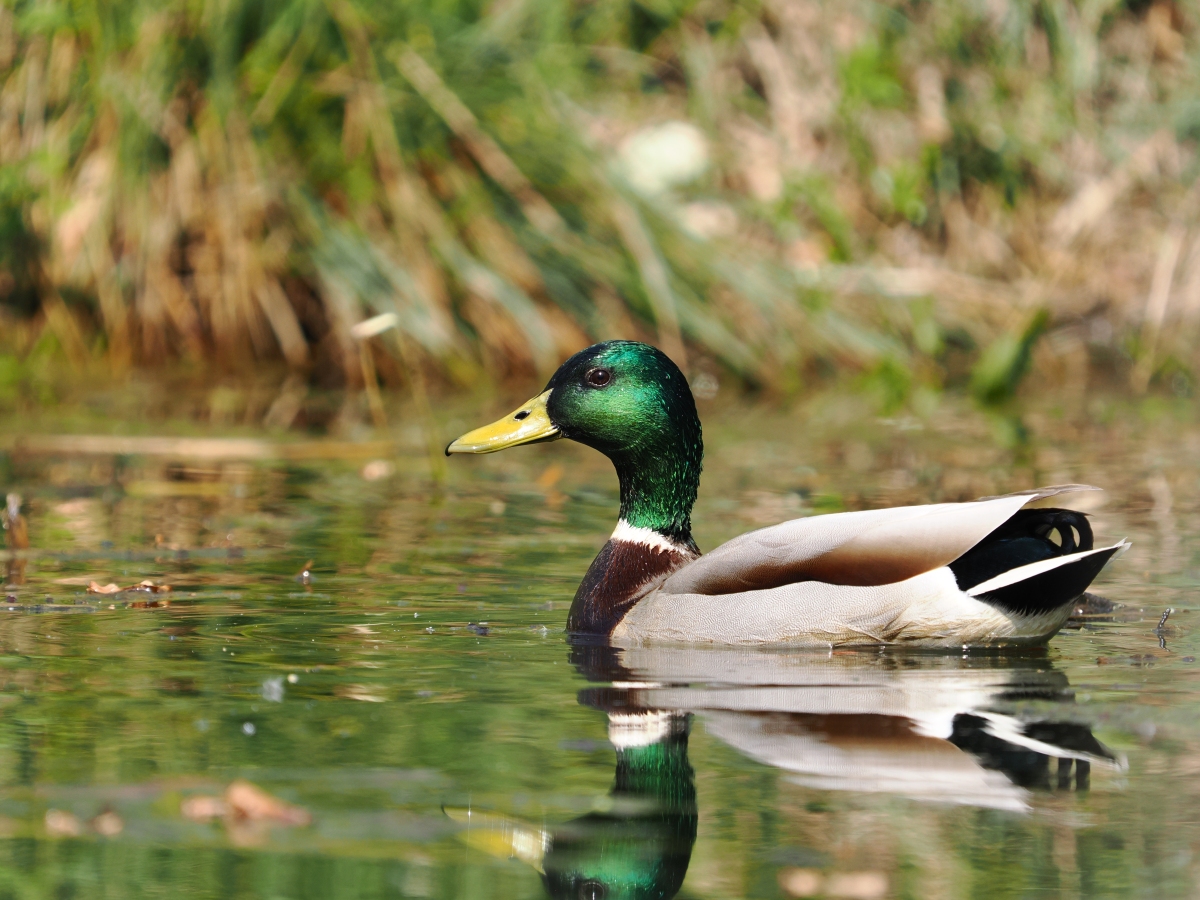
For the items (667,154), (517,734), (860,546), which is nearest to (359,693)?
(517,734)

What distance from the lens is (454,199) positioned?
11.2m

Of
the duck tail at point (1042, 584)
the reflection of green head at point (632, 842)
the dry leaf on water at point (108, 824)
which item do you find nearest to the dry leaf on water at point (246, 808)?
the dry leaf on water at point (108, 824)

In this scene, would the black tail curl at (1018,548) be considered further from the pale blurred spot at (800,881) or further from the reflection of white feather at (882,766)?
the pale blurred spot at (800,881)

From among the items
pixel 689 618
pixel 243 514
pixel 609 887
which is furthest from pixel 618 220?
pixel 609 887

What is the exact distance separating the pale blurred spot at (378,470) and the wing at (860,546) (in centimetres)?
357

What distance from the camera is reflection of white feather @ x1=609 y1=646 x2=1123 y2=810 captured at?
3.24m

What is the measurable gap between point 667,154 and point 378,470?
16.6ft

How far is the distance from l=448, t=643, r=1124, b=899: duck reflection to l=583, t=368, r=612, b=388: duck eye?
2.86 feet

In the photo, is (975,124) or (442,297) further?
(975,124)

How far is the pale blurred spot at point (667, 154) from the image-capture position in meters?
12.5

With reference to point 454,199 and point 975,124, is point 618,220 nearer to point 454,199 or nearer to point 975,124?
point 454,199

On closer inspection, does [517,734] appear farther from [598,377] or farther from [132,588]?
[132,588]

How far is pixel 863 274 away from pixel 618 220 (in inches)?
67.7

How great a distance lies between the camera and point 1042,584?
4.33 metres
